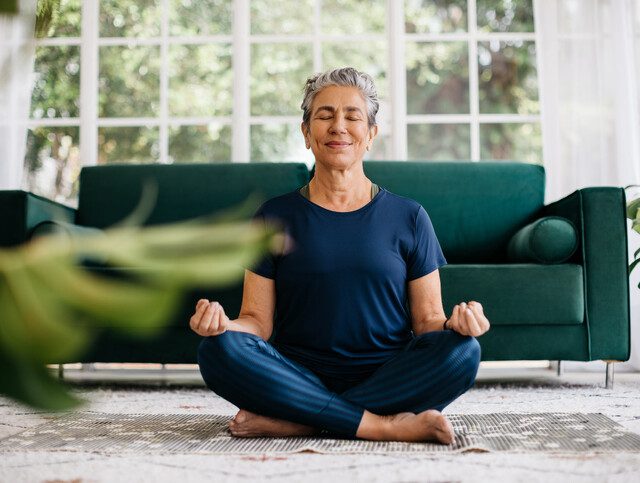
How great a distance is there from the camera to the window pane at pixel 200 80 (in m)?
4.54

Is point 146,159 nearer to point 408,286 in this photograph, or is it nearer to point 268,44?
point 268,44

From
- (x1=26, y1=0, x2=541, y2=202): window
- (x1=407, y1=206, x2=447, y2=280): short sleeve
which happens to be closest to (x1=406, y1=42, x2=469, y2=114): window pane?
(x1=26, y1=0, x2=541, y2=202): window

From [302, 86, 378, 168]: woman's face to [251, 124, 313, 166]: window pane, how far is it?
2379 millimetres

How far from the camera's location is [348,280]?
1.95m

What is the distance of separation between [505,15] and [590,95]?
0.73m

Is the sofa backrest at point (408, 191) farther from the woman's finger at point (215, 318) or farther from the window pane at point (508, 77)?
the woman's finger at point (215, 318)

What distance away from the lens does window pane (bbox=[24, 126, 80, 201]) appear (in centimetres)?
452

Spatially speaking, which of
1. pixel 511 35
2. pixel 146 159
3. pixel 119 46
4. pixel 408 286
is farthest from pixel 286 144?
pixel 408 286

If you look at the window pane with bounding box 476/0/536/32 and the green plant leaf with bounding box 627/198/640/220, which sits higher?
the window pane with bounding box 476/0/536/32

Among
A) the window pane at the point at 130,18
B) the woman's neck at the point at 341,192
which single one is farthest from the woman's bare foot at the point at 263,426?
the window pane at the point at 130,18

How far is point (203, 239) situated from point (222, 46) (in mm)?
4576

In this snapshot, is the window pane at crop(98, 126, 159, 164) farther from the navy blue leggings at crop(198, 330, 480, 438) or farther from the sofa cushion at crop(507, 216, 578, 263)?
the navy blue leggings at crop(198, 330, 480, 438)

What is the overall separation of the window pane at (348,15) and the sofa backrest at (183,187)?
1.19 m

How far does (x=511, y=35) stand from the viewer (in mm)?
4461
